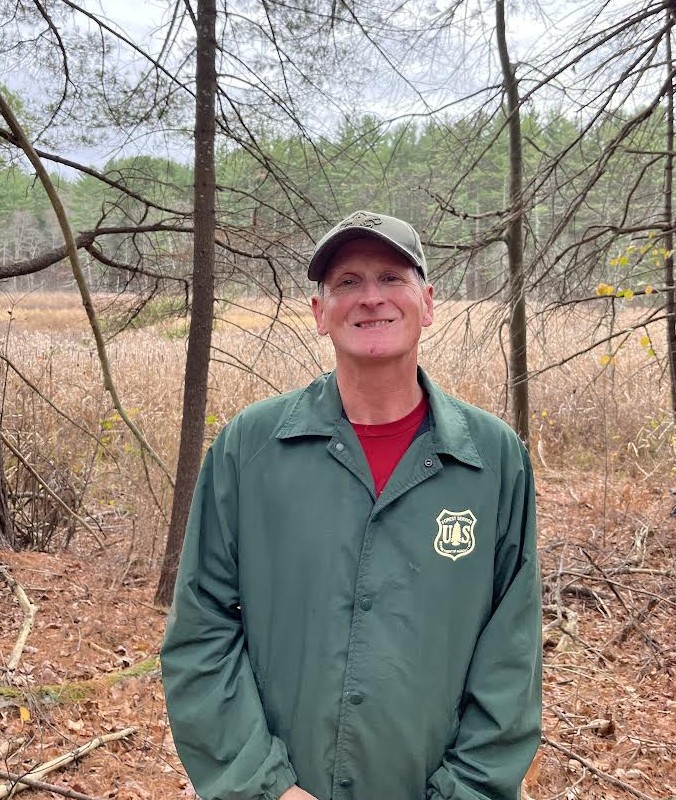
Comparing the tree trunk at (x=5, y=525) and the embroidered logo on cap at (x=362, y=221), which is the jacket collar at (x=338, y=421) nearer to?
the embroidered logo on cap at (x=362, y=221)

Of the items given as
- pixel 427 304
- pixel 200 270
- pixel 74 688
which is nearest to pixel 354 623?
pixel 427 304

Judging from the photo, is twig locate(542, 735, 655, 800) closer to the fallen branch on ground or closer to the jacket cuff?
the jacket cuff

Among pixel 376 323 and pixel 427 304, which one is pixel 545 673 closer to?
pixel 427 304

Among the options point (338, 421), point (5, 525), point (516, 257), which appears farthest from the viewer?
point (516, 257)

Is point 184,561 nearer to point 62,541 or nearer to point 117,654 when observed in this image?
point 117,654

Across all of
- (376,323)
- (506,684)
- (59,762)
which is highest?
(376,323)

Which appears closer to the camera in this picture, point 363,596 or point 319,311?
point 363,596

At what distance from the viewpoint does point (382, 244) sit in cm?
156

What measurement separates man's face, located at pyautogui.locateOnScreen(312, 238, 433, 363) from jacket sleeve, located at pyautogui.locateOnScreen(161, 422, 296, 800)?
1.08 feet

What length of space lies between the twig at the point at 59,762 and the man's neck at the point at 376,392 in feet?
6.30

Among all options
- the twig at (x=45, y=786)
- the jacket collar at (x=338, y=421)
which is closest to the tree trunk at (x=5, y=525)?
the twig at (x=45, y=786)

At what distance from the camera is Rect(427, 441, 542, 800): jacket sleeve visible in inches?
54.8

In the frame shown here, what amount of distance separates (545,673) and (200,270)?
10.1 ft

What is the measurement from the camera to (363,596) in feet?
4.56
